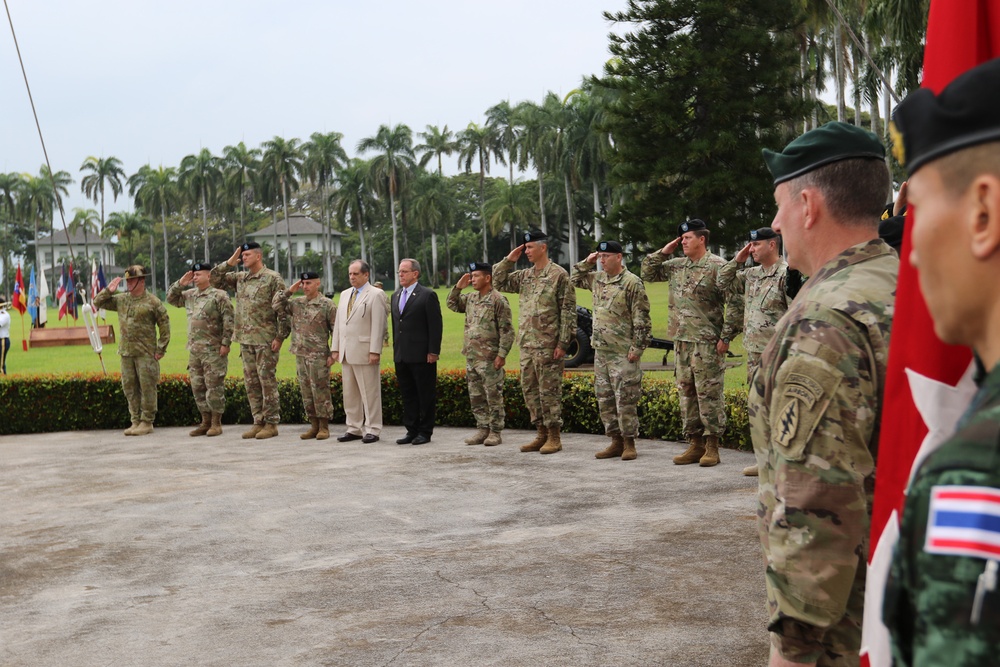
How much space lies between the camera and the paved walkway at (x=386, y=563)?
414cm

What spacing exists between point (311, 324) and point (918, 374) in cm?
967

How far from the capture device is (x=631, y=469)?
827 centimetres

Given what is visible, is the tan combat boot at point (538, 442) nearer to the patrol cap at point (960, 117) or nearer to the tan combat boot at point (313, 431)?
the tan combat boot at point (313, 431)

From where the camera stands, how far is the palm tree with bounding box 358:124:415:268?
214 feet

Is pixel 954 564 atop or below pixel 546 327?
below

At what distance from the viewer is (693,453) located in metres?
8.45

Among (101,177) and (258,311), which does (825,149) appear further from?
(101,177)

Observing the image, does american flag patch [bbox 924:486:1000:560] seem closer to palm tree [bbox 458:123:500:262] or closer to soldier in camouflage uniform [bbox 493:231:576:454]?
soldier in camouflage uniform [bbox 493:231:576:454]

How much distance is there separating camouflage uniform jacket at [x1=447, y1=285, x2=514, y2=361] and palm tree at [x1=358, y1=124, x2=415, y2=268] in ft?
182

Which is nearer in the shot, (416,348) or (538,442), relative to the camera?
(538,442)

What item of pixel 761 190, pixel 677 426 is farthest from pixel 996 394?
pixel 761 190

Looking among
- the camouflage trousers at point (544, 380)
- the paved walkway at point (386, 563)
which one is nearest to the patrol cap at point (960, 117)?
the paved walkway at point (386, 563)

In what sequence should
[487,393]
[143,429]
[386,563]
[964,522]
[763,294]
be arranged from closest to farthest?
[964,522], [386,563], [763,294], [487,393], [143,429]

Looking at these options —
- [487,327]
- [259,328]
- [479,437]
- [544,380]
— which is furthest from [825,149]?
[259,328]
